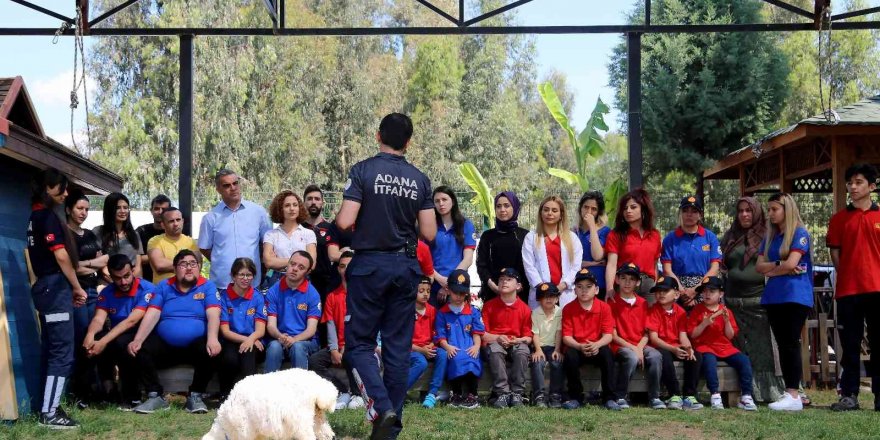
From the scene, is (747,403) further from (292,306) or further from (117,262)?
(117,262)

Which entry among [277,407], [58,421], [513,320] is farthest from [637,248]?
Answer: [58,421]

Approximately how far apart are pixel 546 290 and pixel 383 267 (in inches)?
112

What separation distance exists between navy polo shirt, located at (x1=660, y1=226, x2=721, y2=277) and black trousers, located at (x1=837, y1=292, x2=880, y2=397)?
44.3 inches

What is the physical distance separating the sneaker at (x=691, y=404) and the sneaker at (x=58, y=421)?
4737 mm

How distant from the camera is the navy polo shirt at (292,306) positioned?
7.87 m

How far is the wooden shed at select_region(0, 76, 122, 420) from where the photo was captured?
6.64 metres

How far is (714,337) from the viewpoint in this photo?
8188mm

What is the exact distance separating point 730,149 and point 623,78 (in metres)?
3.78

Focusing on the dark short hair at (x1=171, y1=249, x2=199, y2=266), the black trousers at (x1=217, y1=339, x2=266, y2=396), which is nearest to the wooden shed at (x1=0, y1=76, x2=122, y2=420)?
the dark short hair at (x1=171, y1=249, x2=199, y2=266)

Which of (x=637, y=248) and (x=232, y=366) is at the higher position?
(x=637, y=248)

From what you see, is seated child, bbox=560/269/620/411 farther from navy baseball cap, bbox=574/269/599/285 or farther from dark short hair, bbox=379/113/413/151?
dark short hair, bbox=379/113/413/151

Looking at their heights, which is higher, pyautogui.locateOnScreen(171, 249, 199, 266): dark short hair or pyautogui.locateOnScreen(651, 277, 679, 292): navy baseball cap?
pyautogui.locateOnScreen(171, 249, 199, 266): dark short hair

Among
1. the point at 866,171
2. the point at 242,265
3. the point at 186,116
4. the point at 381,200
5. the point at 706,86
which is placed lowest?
the point at 242,265

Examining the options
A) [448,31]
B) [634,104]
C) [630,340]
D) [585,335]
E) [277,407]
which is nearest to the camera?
[277,407]
